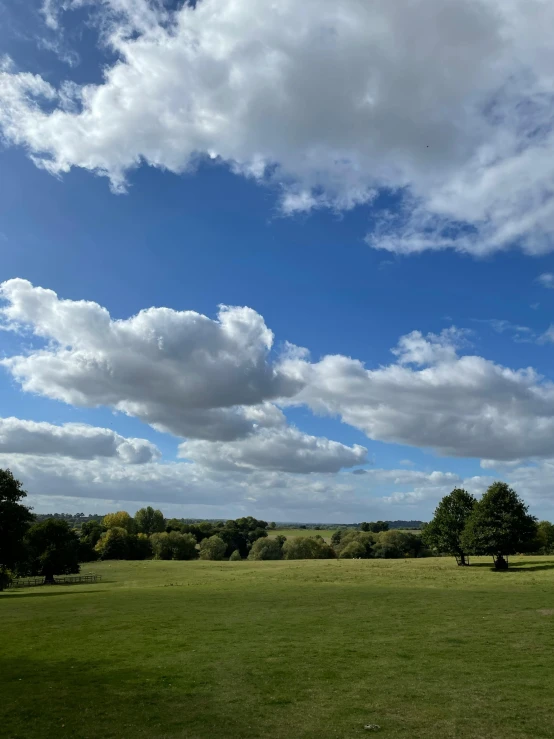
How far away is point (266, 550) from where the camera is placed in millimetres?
150250

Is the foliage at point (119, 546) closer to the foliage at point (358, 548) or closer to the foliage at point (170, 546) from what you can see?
the foliage at point (170, 546)

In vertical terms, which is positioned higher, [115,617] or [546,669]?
[546,669]

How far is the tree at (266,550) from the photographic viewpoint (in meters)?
150

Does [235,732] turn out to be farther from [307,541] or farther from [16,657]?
[307,541]

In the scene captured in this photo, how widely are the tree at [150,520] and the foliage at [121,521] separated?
11.3m

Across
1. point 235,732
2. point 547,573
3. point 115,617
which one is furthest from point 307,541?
point 235,732

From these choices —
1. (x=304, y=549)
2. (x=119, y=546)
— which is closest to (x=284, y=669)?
(x=304, y=549)

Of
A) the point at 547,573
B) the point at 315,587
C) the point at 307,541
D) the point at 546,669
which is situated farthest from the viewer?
the point at 307,541

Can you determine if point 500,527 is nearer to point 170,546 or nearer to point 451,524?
point 451,524

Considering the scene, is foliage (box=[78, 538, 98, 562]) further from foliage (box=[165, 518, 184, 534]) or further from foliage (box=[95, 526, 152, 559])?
foliage (box=[165, 518, 184, 534])

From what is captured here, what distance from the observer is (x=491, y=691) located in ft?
59.0

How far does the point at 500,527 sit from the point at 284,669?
6297 centimetres

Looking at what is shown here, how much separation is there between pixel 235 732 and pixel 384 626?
18.0 meters

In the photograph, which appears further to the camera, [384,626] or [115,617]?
[115,617]
